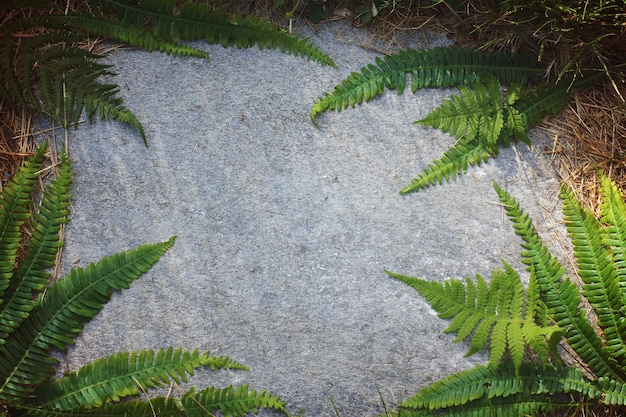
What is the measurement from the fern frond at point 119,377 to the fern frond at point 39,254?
1.02 ft

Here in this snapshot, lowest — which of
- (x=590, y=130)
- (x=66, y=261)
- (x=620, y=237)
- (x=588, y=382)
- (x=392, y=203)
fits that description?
(x=66, y=261)

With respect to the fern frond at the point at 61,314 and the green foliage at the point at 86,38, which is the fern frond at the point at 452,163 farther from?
the fern frond at the point at 61,314

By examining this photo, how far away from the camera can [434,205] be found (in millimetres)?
2484

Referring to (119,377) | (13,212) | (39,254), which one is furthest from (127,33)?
(119,377)

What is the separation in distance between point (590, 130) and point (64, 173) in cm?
245

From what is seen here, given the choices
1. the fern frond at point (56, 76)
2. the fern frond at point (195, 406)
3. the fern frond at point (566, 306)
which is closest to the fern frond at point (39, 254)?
the fern frond at point (56, 76)

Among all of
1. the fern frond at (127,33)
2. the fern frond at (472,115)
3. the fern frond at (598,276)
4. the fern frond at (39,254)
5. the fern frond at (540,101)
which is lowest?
the fern frond at (39,254)

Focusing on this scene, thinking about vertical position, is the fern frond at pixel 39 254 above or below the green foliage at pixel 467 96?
below

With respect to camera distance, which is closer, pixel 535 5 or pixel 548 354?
pixel 548 354

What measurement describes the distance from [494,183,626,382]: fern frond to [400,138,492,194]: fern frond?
1.17 ft

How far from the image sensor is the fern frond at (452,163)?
8.14 feet

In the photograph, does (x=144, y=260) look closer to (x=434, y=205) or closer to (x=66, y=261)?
(x=66, y=261)

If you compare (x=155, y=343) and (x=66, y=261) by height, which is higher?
(x=66, y=261)

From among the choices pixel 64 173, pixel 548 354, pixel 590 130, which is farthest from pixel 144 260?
pixel 590 130
